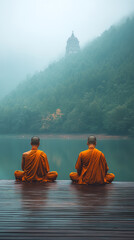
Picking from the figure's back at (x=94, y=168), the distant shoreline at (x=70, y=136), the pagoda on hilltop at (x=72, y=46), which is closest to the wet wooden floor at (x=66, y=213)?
the figure's back at (x=94, y=168)

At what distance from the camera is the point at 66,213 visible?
12.6ft

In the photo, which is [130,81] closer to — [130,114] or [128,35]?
[130,114]

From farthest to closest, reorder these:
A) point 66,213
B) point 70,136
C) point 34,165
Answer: point 70,136, point 34,165, point 66,213

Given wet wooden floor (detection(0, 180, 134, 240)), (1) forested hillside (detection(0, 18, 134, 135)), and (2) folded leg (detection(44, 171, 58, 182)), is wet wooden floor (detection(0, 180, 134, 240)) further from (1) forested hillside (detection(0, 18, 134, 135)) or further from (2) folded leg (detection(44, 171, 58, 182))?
(1) forested hillside (detection(0, 18, 134, 135))

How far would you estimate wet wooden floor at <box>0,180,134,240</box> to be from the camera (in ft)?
10.2

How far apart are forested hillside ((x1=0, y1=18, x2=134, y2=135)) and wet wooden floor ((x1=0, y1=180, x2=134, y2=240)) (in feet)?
147

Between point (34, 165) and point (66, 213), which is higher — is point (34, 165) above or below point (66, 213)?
above

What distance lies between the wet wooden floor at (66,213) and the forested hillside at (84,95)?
44864mm

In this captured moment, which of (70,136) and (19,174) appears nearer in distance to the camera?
(19,174)

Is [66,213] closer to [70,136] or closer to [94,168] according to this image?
[94,168]

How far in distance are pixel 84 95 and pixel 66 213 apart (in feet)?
236

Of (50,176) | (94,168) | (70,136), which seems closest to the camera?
(94,168)

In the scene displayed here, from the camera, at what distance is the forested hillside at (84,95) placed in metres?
59.1

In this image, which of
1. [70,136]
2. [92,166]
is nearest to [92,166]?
[92,166]
